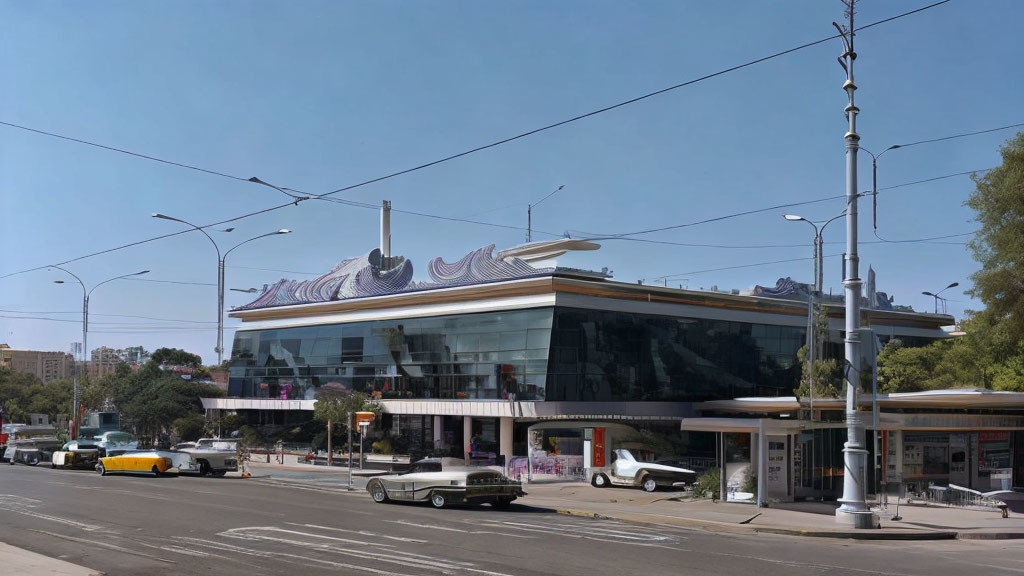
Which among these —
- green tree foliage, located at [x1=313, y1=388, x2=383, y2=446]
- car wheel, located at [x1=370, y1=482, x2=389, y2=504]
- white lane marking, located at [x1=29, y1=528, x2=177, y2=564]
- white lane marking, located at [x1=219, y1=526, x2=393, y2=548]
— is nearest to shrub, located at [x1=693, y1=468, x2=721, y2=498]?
car wheel, located at [x1=370, y1=482, x2=389, y2=504]

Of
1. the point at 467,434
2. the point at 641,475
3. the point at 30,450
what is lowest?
the point at 30,450

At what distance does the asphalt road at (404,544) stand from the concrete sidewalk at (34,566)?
0.53 m

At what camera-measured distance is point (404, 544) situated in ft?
60.0

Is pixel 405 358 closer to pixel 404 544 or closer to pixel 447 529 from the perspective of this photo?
pixel 447 529

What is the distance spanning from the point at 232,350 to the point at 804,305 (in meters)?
43.5

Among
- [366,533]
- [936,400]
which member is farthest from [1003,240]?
[366,533]

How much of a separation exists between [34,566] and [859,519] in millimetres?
17247

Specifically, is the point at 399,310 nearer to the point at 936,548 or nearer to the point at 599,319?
the point at 599,319

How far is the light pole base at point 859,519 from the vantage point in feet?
72.3

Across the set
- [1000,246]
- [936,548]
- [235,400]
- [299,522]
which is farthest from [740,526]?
[235,400]

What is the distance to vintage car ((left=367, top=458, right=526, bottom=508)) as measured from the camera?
2620 cm

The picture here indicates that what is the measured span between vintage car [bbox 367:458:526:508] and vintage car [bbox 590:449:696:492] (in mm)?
8095

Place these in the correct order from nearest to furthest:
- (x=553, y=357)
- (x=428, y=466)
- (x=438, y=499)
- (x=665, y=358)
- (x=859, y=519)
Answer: (x=859, y=519), (x=438, y=499), (x=428, y=466), (x=553, y=357), (x=665, y=358)

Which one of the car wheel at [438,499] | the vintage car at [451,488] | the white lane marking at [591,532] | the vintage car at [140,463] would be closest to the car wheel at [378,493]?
the vintage car at [451,488]
